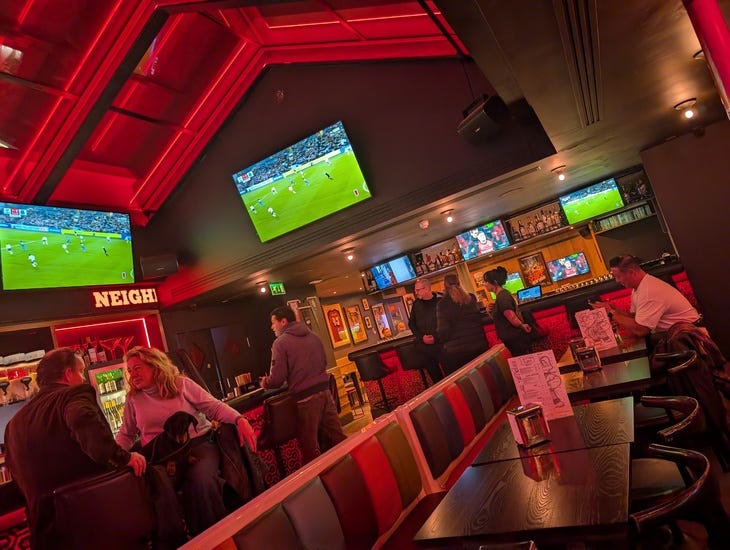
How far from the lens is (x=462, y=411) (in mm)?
3213

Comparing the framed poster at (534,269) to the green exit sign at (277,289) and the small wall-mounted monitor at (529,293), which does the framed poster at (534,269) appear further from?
the green exit sign at (277,289)

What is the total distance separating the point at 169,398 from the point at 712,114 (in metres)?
6.18

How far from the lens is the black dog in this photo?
265cm

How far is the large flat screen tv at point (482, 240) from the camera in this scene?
859 cm

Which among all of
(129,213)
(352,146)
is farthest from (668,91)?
(129,213)

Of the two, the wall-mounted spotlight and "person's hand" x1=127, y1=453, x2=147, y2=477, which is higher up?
the wall-mounted spotlight

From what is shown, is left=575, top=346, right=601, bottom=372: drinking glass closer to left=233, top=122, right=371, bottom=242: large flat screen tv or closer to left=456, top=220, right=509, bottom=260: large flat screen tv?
left=233, top=122, right=371, bottom=242: large flat screen tv

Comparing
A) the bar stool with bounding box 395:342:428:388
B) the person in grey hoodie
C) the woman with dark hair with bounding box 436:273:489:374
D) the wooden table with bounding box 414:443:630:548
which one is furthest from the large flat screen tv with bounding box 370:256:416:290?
the wooden table with bounding box 414:443:630:548

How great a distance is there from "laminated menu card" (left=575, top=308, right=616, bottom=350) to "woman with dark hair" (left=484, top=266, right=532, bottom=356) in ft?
3.00

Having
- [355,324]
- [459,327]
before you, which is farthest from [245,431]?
Result: [355,324]

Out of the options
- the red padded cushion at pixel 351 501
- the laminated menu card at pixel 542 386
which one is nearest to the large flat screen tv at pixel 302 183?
the laminated menu card at pixel 542 386

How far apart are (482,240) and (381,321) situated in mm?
3982

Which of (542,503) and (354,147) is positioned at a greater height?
(354,147)

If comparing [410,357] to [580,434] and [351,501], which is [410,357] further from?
[351,501]
